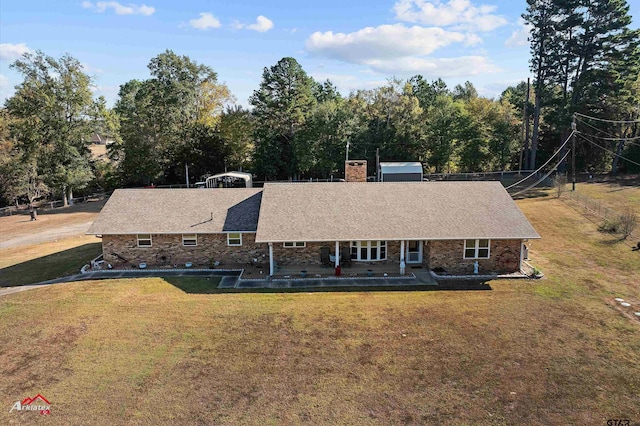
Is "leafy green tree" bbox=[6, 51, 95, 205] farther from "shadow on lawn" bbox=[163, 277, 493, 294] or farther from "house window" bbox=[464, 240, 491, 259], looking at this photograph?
"house window" bbox=[464, 240, 491, 259]

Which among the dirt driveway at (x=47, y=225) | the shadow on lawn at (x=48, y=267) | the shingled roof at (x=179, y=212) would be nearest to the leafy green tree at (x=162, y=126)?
the dirt driveway at (x=47, y=225)

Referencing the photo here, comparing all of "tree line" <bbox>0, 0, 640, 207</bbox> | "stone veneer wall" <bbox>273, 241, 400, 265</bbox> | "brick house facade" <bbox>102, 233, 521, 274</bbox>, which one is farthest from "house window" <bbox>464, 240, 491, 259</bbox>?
"tree line" <bbox>0, 0, 640, 207</bbox>

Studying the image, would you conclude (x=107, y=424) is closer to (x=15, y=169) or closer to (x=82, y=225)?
(x=82, y=225)

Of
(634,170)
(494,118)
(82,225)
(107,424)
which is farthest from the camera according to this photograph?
(494,118)

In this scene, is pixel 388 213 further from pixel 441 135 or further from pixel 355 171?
pixel 441 135

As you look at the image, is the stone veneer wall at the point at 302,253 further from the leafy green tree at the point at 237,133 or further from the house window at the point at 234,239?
the leafy green tree at the point at 237,133

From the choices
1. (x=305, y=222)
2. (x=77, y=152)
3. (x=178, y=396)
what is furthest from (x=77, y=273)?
(x=77, y=152)
